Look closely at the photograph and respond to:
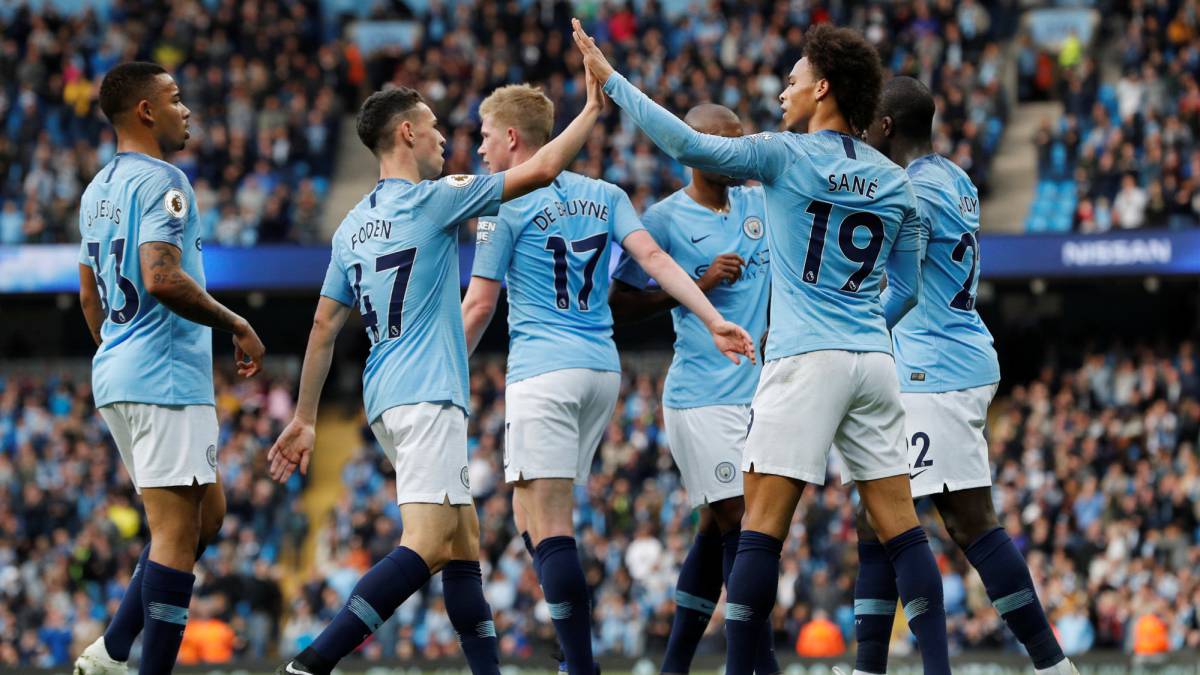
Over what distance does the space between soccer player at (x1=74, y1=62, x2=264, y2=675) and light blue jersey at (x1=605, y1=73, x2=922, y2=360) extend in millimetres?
2078

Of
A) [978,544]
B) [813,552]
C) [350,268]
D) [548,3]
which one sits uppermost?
[548,3]

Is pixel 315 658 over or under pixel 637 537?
over

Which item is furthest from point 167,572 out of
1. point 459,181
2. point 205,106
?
point 205,106

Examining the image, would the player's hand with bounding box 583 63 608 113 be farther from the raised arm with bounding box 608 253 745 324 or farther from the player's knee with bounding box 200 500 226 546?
the player's knee with bounding box 200 500 226 546

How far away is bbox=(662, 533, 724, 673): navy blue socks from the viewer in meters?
7.95

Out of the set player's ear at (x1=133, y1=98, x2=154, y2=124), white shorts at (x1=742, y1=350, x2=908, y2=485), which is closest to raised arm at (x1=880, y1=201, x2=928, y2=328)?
white shorts at (x1=742, y1=350, x2=908, y2=485)

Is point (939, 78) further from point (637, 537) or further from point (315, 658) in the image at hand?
point (315, 658)

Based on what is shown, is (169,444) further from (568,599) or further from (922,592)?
(922,592)

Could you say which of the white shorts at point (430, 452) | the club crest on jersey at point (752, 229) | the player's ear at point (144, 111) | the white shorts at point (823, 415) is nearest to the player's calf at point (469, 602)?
the white shorts at point (430, 452)

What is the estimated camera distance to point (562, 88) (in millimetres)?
26250

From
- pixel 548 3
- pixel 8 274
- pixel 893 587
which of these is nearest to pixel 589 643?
pixel 893 587

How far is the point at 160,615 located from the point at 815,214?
328cm

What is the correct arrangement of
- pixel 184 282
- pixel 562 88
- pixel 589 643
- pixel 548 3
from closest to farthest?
pixel 184 282 → pixel 589 643 → pixel 562 88 → pixel 548 3

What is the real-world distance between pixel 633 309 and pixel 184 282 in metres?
2.34
